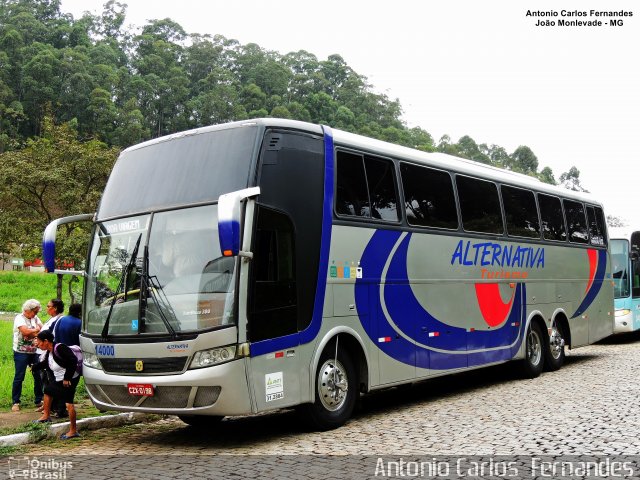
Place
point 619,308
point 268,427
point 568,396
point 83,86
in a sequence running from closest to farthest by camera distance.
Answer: point 268,427 → point 568,396 → point 619,308 → point 83,86

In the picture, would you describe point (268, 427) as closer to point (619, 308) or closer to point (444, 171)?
point (444, 171)

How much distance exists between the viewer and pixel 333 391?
8805 mm

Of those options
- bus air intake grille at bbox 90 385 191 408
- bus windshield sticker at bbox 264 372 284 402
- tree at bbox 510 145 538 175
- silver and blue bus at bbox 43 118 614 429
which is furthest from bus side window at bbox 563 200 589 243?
tree at bbox 510 145 538 175

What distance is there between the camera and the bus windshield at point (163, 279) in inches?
302

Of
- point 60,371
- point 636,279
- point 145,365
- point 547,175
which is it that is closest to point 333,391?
point 145,365

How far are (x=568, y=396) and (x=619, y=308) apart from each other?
10.5 m

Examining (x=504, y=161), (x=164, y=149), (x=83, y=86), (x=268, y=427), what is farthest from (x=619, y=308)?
(x=504, y=161)

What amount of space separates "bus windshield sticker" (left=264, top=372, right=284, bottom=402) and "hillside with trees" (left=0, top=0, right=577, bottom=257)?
662 inches

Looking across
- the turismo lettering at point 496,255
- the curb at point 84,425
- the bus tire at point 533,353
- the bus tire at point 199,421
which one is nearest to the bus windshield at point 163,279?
the curb at point 84,425

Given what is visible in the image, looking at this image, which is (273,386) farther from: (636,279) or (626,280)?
(636,279)

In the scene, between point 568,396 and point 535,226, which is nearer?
point 568,396

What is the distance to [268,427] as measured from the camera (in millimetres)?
9266

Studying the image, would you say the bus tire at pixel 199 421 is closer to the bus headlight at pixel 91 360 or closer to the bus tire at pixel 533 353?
Result: the bus headlight at pixel 91 360

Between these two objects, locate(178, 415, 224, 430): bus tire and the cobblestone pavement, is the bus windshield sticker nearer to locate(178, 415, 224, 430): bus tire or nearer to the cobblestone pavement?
the cobblestone pavement
